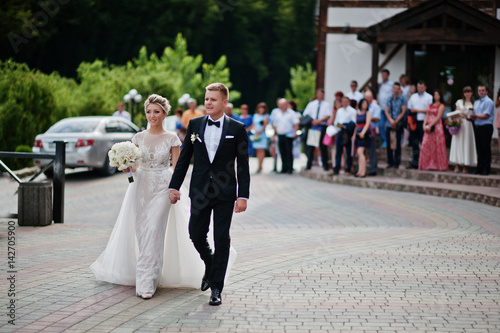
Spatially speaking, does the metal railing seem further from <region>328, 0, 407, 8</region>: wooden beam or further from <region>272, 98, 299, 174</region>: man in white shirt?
<region>328, 0, 407, 8</region>: wooden beam

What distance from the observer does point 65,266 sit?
7891mm

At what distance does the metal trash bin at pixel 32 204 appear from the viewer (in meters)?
10.9

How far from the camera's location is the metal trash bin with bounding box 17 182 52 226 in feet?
35.8

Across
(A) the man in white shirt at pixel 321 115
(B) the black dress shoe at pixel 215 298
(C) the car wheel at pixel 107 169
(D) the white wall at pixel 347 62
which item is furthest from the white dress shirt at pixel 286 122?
(B) the black dress shoe at pixel 215 298

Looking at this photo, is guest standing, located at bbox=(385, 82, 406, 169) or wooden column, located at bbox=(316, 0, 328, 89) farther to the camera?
wooden column, located at bbox=(316, 0, 328, 89)

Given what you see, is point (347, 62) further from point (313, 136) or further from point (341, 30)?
point (313, 136)

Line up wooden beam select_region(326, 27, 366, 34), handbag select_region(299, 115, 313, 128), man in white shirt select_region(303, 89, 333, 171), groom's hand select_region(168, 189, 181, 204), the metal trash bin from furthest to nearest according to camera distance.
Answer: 1. wooden beam select_region(326, 27, 366, 34)
2. handbag select_region(299, 115, 313, 128)
3. man in white shirt select_region(303, 89, 333, 171)
4. the metal trash bin
5. groom's hand select_region(168, 189, 181, 204)

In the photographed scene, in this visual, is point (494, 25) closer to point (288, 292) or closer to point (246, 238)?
point (246, 238)

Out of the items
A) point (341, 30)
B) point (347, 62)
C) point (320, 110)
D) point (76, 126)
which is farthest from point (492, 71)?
point (76, 126)

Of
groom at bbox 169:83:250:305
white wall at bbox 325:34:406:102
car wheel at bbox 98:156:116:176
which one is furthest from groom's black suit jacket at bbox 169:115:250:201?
white wall at bbox 325:34:406:102

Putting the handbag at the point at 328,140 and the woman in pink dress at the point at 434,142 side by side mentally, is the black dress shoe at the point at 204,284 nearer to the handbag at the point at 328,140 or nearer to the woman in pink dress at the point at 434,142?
the woman in pink dress at the point at 434,142

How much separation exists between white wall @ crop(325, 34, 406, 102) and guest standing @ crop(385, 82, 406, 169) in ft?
20.1

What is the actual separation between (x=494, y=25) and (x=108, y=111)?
15.1 metres

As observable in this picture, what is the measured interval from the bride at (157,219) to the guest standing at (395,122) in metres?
11.9
